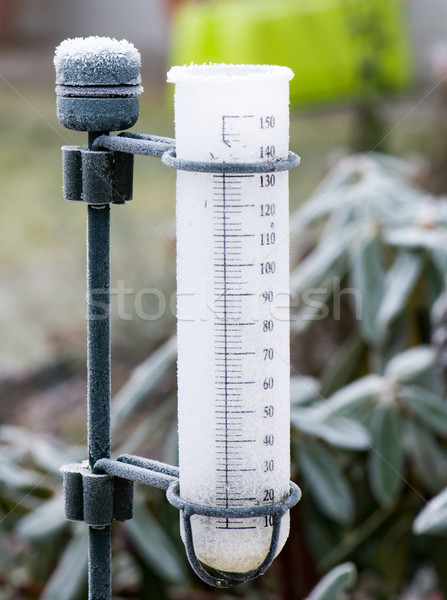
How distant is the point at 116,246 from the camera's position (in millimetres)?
2934

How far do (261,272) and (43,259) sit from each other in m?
2.51

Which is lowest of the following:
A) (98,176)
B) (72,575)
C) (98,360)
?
(72,575)

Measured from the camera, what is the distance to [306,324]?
127cm

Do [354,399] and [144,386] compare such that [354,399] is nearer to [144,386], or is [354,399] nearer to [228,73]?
[144,386]

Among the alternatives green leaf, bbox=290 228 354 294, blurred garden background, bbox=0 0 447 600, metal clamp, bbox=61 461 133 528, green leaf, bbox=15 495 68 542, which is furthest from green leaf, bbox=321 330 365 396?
metal clamp, bbox=61 461 133 528

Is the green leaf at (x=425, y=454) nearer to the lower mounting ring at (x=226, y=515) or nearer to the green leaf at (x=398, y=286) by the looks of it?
the green leaf at (x=398, y=286)

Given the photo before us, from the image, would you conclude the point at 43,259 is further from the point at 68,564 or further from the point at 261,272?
the point at 261,272

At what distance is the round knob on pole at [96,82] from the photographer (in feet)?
2.01

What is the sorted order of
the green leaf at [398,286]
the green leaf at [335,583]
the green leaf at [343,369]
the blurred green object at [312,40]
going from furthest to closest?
the blurred green object at [312,40] → the green leaf at [343,369] → the green leaf at [398,286] → the green leaf at [335,583]

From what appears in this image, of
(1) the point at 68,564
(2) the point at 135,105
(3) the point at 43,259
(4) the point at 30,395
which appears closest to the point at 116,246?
(3) the point at 43,259

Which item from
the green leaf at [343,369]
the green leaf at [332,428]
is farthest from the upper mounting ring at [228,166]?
the green leaf at [343,369]

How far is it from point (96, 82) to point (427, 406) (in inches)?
24.0

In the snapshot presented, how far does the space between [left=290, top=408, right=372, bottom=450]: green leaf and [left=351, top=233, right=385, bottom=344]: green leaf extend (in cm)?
15

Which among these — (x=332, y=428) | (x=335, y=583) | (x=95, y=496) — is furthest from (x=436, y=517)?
(x=95, y=496)
